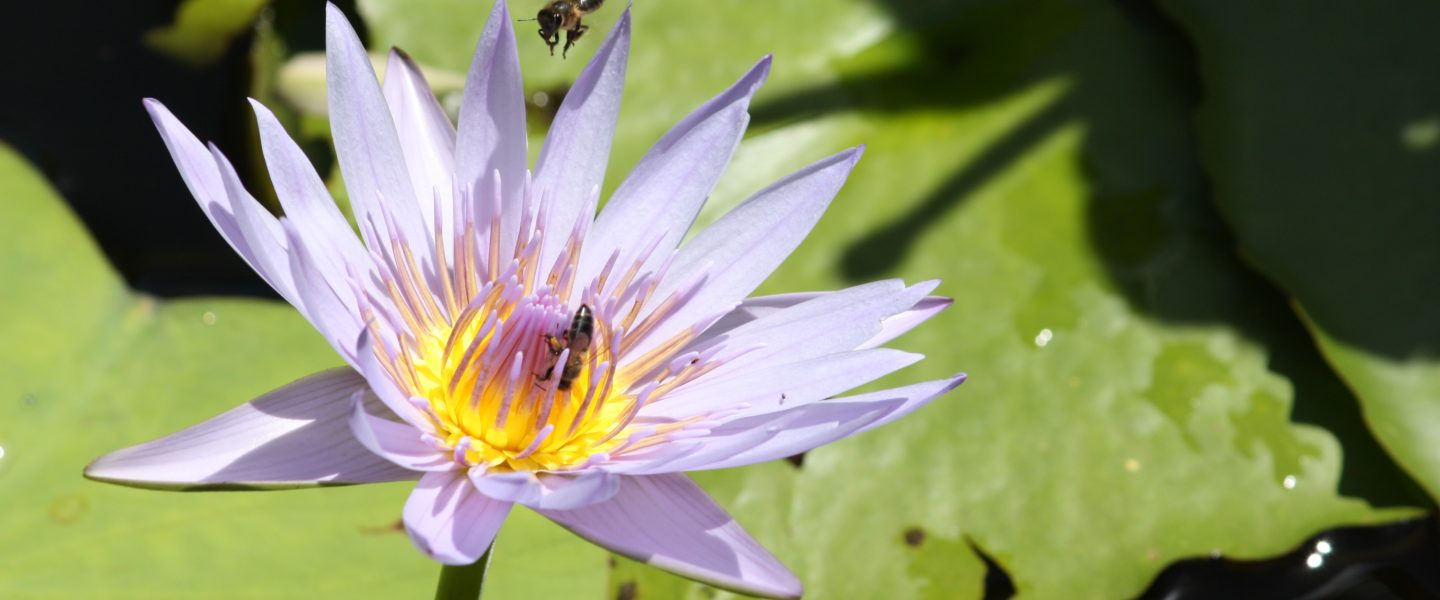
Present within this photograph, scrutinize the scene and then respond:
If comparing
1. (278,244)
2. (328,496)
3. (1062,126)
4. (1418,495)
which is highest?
(278,244)

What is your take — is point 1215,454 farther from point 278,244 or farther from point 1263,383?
point 278,244

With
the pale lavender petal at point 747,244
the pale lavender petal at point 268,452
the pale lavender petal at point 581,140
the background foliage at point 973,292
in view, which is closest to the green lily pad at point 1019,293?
the background foliage at point 973,292

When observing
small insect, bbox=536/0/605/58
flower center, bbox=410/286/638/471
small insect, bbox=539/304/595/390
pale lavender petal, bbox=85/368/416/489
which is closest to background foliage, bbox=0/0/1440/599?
small insect, bbox=536/0/605/58

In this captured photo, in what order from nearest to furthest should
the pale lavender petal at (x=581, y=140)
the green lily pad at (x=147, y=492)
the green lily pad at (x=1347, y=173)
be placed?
1. the pale lavender petal at (x=581, y=140)
2. the green lily pad at (x=147, y=492)
3. the green lily pad at (x=1347, y=173)

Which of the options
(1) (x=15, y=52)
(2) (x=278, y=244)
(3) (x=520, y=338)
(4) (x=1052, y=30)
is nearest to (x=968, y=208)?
(4) (x=1052, y=30)

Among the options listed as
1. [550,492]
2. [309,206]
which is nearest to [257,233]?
[309,206]

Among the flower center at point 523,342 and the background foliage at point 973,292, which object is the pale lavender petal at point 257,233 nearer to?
the flower center at point 523,342
